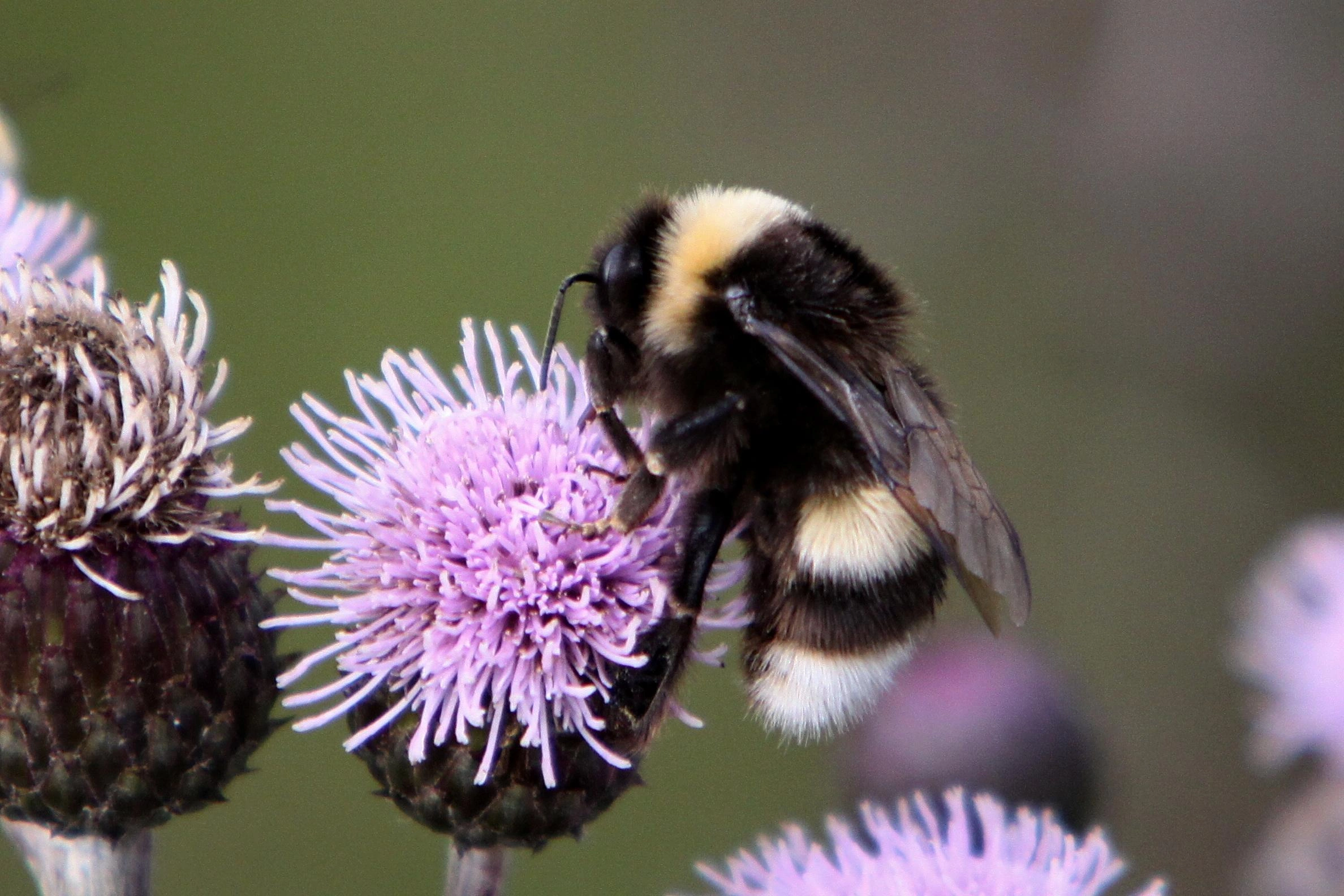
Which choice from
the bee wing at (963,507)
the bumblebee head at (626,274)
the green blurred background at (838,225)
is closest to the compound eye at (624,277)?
the bumblebee head at (626,274)

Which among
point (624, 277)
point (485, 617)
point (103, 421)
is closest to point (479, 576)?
point (485, 617)

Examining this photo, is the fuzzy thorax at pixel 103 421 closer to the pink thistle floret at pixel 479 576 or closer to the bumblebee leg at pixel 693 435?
the pink thistle floret at pixel 479 576

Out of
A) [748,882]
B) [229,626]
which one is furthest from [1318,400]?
[229,626]

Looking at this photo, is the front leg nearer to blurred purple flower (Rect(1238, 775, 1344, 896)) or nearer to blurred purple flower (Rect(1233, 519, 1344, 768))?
blurred purple flower (Rect(1238, 775, 1344, 896))

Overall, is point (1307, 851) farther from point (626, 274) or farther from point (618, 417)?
point (626, 274)

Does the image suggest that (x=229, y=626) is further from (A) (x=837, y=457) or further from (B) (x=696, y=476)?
(A) (x=837, y=457)

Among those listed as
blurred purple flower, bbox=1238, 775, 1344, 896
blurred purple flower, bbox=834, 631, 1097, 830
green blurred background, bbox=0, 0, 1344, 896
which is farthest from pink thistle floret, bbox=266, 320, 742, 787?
green blurred background, bbox=0, 0, 1344, 896

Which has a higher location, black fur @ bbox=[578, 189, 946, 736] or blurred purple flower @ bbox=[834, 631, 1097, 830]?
black fur @ bbox=[578, 189, 946, 736]
